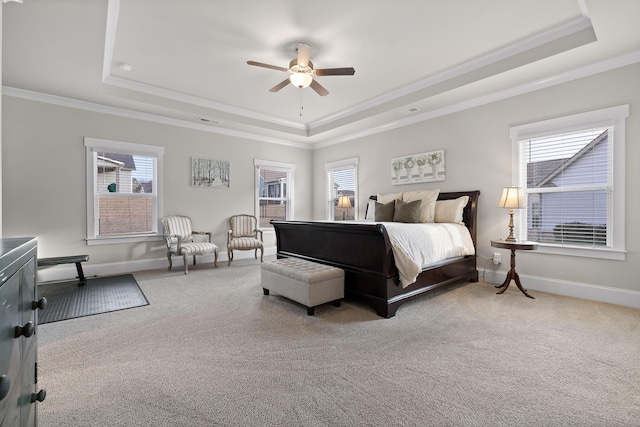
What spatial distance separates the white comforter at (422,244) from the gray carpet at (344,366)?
1.50 feet

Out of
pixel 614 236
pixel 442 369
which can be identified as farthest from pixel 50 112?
pixel 614 236

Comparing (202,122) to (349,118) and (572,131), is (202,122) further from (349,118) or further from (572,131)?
(572,131)

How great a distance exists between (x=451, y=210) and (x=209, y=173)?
4256mm

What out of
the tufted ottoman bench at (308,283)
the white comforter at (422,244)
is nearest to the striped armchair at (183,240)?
the tufted ottoman bench at (308,283)

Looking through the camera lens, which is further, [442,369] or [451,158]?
[451,158]

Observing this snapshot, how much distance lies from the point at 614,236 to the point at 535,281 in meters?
0.94

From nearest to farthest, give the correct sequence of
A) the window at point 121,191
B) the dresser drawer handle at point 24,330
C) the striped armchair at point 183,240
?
the dresser drawer handle at point 24,330 < the window at point 121,191 < the striped armchair at point 183,240

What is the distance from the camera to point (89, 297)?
354cm

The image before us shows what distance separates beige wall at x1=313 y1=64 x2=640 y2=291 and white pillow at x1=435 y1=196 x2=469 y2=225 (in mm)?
371

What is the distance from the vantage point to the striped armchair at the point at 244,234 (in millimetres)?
5477

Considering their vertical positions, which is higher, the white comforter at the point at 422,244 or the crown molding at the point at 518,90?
the crown molding at the point at 518,90

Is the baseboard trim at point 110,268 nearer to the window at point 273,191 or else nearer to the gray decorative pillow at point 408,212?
the window at point 273,191

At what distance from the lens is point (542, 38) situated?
325 cm

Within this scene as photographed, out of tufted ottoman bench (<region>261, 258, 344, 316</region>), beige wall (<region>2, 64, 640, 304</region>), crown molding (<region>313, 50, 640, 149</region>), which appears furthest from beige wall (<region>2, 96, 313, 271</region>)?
crown molding (<region>313, 50, 640, 149</region>)
